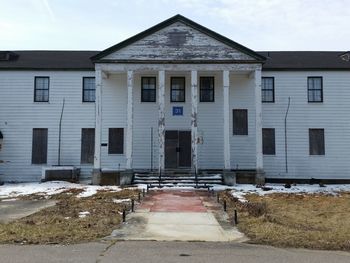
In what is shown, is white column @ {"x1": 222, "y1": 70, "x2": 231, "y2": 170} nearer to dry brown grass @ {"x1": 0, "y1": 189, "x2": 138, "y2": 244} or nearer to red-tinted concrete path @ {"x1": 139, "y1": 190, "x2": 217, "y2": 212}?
red-tinted concrete path @ {"x1": 139, "y1": 190, "x2": 217, "y2": 212}

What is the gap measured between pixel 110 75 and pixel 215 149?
26.0 ft

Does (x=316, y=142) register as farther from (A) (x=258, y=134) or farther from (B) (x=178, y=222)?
(B) (x=178, y=222)

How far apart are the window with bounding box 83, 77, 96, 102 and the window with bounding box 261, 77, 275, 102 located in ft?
34.9

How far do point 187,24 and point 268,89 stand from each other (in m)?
6.75

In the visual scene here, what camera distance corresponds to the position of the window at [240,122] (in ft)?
90.4

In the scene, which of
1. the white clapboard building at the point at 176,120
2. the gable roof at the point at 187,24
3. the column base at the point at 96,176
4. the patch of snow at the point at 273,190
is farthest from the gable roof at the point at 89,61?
the patch of snow at the point at 273,190

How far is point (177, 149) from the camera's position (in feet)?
89.9

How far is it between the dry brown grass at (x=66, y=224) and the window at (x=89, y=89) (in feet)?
38.8

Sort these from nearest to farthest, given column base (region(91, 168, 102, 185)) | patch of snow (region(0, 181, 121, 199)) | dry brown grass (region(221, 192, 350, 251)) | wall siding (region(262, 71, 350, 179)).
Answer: dry brown grass (region(221, 192, 350, 251)), patch of snow (region(0, 181, 121, 199)), column base (region(91, 168, 102, 185)), wall siding (region(262, 71, 350, 179))

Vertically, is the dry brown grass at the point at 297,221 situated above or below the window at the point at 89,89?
below

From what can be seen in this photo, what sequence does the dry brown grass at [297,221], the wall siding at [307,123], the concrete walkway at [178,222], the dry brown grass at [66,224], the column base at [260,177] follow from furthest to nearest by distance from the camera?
1. the wall siding at [307,123]
2. the column base at [260,177]
3. the concrete walkway at [178,222]
4. the dry brown grass at [66,224]
5. the dry brown grass at [297,221]

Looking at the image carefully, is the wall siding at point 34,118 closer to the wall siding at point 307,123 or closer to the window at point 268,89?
the window at point 268,89

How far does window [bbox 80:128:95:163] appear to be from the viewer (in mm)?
27578

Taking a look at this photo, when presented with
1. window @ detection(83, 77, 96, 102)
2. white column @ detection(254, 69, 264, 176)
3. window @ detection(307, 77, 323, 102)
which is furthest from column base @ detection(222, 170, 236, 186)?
window @ detection(83, 77, 96, 102)
